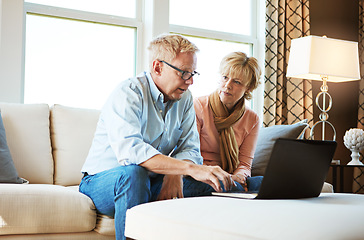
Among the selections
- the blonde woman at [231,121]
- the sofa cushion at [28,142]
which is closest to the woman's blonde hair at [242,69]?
the blonde woman at [231,121]

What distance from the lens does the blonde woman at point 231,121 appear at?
2518mm

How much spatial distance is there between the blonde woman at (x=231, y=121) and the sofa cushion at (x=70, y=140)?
0.67 metres

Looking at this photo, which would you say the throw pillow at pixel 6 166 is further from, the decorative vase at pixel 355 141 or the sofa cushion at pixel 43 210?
the decorative vase at pixel 355 141

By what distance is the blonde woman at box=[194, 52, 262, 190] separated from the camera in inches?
99.1

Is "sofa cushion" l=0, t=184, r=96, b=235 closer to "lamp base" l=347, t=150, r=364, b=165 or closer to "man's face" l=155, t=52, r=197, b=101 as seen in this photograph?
"man's face" l=155, t=52, r=197, b=101

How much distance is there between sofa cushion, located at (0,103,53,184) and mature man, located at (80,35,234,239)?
0.58 meters

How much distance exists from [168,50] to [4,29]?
62.1 inches

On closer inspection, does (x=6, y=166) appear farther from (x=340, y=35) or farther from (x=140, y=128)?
(x=340, y=35)

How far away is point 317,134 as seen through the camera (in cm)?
432

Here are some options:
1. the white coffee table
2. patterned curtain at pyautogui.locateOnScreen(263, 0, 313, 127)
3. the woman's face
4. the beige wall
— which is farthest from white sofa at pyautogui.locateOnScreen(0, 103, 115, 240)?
the beige wall

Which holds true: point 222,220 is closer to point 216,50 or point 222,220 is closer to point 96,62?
point 96,62

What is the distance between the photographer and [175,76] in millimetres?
1983

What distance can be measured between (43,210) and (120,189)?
16.1 inches

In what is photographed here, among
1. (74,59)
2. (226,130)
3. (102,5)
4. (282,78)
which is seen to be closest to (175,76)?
(226,130)
